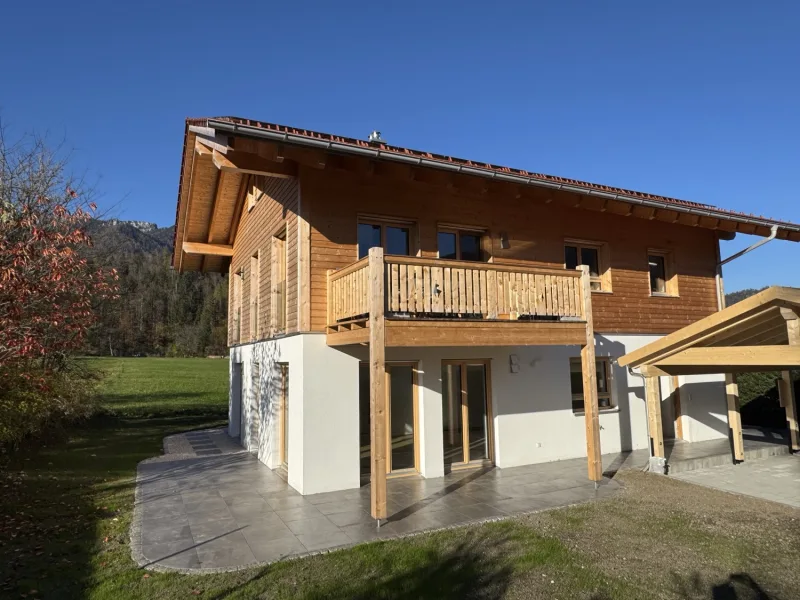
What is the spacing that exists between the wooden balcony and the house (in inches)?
1.3

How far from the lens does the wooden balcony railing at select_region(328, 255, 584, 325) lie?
736cm

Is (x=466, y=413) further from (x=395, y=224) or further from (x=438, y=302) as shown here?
(x=395, y=224)

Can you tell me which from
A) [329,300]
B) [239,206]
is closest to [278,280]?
[329,300]

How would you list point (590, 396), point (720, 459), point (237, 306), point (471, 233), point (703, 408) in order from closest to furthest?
1. point (590, 396)
2. point (720, 459)
3. point (471, 233)
4. point (703, 408)
5. point (237, 306)

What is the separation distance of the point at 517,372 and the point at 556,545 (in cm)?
483

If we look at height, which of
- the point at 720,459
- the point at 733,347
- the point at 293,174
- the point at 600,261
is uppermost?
the point at 293,174

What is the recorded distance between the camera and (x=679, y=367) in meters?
9.23

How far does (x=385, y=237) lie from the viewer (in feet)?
32.1

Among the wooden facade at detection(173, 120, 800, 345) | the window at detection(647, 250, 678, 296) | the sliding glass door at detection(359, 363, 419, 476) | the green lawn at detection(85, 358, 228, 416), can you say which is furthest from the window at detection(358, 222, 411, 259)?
the green lawn at detection(85, 358, 228, 416)

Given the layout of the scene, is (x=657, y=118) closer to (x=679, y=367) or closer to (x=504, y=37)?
(x=504, y=37)

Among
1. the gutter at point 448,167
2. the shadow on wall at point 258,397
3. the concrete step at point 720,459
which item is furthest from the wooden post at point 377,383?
the concrete step at point 720,459

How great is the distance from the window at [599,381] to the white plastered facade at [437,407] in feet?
0.45

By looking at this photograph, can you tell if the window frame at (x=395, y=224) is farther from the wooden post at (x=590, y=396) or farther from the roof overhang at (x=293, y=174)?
the wooden post at (x=590, y=396)

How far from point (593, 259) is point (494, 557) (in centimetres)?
848
